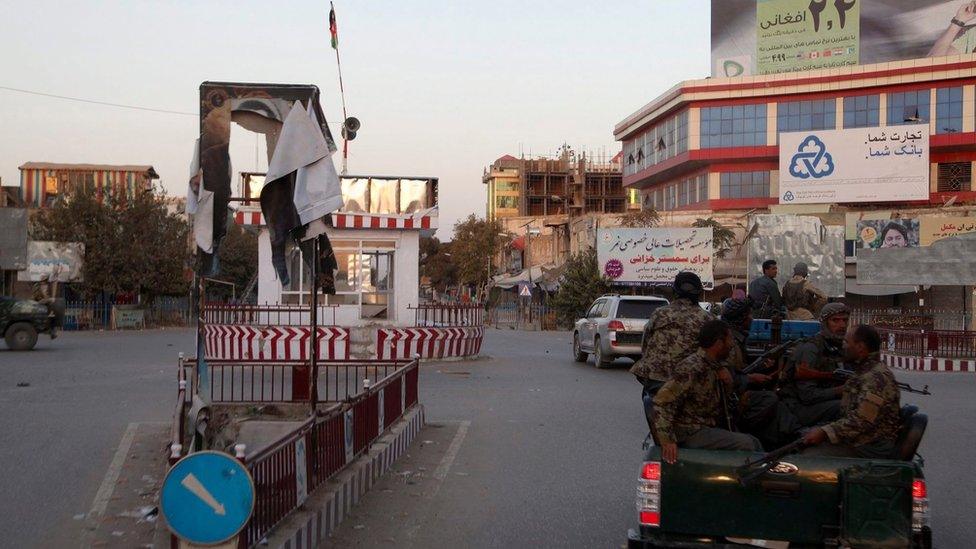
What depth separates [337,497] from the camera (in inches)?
291

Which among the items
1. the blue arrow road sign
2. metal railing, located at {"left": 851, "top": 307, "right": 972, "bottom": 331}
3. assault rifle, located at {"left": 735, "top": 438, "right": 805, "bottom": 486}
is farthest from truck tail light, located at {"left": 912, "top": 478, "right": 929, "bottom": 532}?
metal railing, located at {"left": 851, "top": 307, "right": 972, "bottom": 331}

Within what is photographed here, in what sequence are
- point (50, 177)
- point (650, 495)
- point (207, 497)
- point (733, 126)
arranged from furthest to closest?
point (50, 177) < point (733, 126) < point (650, 495) < point (207, 497)

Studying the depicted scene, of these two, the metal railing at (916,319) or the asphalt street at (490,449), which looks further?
the metal railing at (916,319)

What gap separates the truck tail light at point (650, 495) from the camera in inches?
215

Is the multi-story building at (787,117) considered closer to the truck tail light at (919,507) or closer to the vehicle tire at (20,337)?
the vehicle tire at (20,337)

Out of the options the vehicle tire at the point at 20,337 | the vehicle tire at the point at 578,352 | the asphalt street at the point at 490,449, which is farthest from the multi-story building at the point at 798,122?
the asphalt street at the point at 490,449

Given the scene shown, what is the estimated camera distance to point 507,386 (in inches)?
719

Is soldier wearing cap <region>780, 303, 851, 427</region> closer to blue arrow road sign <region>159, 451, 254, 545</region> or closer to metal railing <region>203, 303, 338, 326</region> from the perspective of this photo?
blue arrow road sign <region>159, 451, 254, 545</region>

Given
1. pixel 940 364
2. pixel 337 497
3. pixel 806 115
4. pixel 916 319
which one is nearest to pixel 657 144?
pixel 806 115

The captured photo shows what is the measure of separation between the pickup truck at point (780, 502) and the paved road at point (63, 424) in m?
4.32

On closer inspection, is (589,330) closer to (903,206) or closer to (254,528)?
(254,528)

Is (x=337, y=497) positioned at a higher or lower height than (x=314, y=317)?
lower

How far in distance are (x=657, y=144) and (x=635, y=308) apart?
5284 centimetres

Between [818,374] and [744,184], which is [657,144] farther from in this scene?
[818,374]
